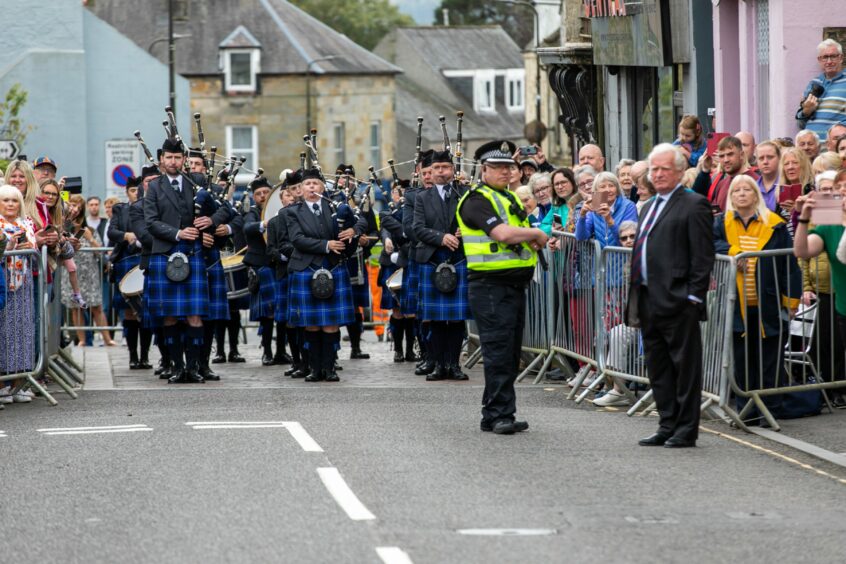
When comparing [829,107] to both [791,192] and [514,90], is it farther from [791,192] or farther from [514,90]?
[514,90]

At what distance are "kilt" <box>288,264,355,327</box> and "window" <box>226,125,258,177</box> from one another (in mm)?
51223

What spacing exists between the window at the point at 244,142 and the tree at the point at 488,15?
43968 millimetres

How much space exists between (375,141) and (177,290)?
55268 mm

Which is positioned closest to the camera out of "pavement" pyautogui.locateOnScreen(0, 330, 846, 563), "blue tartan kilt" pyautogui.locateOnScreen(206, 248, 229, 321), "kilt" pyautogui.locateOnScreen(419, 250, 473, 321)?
"pavement" pyautogui.locateOnScreen(0, 330, 846, 563)

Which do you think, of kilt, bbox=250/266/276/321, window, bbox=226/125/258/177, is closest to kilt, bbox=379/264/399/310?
kilt, bbox=250/266/276/321

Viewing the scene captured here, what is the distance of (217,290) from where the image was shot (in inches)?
687

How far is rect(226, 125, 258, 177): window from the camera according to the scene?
67.4m

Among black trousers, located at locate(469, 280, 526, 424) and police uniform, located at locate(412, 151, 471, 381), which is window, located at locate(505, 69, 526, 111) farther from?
black trousers, located at locate(469, 280, 526, 424)

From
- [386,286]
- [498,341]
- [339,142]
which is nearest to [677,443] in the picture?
[498,341]

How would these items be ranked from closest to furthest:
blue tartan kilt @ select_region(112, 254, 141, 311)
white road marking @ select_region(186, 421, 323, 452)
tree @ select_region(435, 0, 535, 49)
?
white road marking @ select_region(186, 421, 323, 452)
blue tartan kilt @ select_region(112, 254, 141, 311)
tree @ select_region(435, 0, 535, 49)

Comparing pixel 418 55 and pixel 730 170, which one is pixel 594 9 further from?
pixel 418 55

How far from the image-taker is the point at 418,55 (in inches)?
3423

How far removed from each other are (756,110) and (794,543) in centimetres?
1277

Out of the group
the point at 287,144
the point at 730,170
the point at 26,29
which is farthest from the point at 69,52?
the point at 730,170
